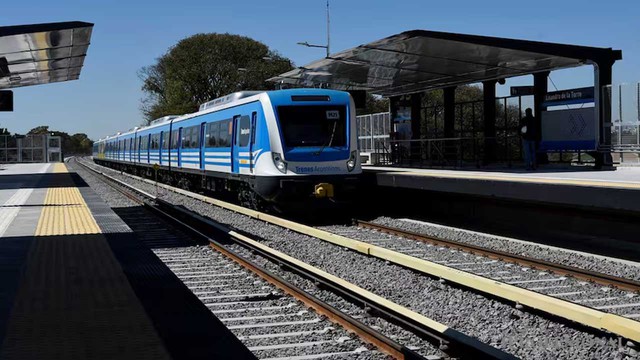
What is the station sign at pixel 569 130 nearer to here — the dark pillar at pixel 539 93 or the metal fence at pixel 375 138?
the dark pillar at pixel 539 93

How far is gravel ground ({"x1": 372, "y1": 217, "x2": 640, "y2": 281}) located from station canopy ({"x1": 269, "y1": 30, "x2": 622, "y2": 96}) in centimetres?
392

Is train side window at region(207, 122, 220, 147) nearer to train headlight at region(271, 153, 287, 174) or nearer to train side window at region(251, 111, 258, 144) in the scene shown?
train side window at region(251, 111, 258, 144)

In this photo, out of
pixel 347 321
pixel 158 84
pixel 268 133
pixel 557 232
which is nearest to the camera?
pixel 347 321

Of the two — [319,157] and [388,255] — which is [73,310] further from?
[319,157]

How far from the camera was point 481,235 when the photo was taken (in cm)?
1303

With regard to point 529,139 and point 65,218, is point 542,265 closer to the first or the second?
point 529,139

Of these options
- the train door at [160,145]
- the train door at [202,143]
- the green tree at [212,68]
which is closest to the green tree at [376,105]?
the green tree at [212,68]

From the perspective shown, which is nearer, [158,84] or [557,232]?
[557,232]

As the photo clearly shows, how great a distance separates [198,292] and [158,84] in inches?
2591

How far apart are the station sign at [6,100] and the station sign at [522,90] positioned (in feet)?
51.3

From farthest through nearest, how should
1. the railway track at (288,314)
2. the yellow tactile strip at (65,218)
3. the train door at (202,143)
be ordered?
1. the train door at (202,143)
2. the yellow tactile strip at (65,218)
3. the railway track at (288,314)

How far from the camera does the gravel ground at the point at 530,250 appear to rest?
31.0ft

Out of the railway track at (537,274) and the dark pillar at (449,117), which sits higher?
the dark pillar at (449,117)

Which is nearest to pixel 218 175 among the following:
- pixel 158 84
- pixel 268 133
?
pixel 268 133
